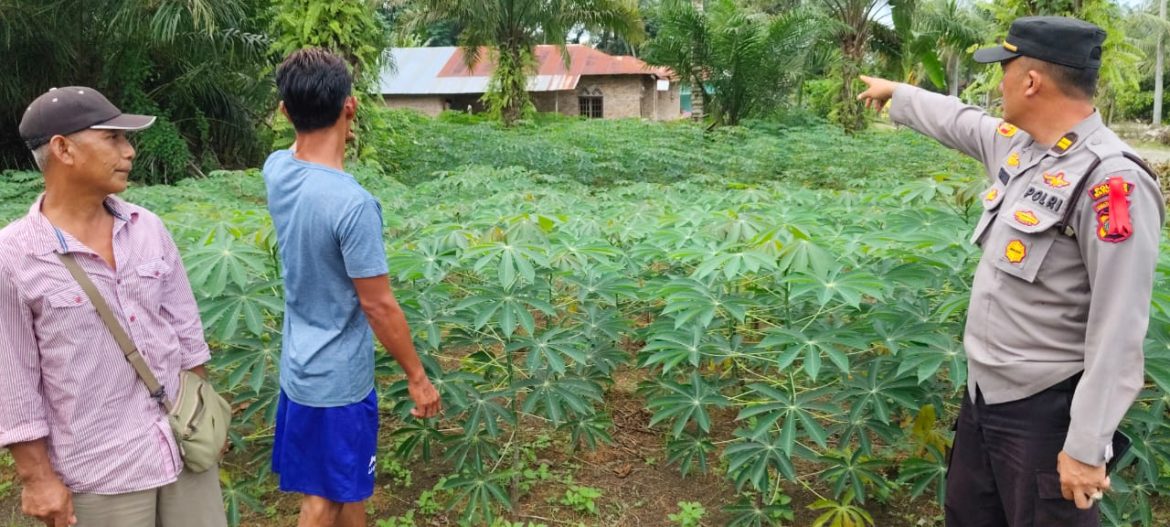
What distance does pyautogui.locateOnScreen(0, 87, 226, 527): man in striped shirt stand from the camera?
5.16 ft

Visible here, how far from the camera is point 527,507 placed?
2812 millimetres

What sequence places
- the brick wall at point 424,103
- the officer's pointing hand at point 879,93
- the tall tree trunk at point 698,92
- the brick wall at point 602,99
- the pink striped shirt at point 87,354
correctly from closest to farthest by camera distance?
the pink striped shirt at point 87,354, the officer's pointing hand at point 879,93, the tall tree trunk at point 698,92, the brick wall at point 602,99, the brick wall at point 424,103

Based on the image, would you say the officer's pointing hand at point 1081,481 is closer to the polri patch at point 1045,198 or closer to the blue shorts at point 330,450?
the polri patch at point 1045,198

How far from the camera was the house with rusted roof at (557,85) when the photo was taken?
91.7 feet

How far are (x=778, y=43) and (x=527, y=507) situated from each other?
1390cm

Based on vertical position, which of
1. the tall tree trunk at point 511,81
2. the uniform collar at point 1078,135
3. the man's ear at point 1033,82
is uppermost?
the man's ear at point 1033,82

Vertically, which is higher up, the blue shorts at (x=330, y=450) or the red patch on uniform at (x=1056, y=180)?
the red patch on uniform at (x=1056, y=180)

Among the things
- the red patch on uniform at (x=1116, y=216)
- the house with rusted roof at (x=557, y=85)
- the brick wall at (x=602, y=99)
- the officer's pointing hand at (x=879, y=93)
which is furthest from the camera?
the brick wall at (x=602, y=99)

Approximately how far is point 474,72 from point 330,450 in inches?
1068

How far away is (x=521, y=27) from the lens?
16.3 metres

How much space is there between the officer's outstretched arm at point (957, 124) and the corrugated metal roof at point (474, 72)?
82.3ft

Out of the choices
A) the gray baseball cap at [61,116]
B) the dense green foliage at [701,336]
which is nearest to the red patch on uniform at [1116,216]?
the dense green foliage at [701,336]

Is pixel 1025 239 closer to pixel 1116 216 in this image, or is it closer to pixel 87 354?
pixel 1116 216

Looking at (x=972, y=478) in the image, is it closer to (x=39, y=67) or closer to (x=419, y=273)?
(x=419, y=273)
